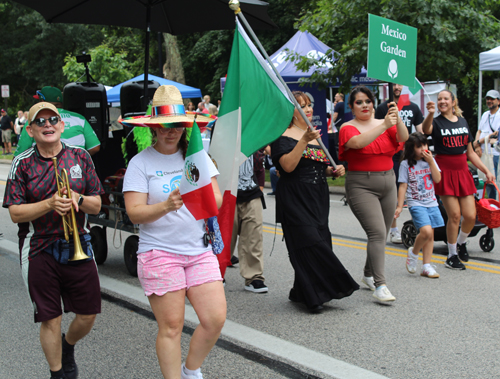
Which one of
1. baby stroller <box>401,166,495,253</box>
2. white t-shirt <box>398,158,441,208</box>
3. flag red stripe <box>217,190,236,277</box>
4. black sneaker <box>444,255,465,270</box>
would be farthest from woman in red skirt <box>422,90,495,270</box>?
flag red stripe <box>217,190,236,277</box>

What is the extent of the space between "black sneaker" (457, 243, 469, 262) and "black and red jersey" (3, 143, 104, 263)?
5.00 meters

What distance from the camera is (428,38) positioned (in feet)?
41.5

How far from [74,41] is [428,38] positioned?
31.9 metres

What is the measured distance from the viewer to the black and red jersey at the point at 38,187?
139 inches

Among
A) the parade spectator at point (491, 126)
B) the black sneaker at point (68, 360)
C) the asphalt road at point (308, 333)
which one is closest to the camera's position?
the black sneaker at point (68, 360)

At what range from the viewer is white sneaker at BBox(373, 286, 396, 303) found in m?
5.35

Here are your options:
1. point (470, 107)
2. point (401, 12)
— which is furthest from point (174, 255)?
point (470, 107)

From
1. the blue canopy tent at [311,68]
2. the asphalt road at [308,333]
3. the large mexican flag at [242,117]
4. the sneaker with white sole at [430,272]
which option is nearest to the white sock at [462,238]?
the asphalt road at [308,333]

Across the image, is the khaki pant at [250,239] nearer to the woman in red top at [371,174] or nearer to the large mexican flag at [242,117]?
the woman in red top at [371,174]

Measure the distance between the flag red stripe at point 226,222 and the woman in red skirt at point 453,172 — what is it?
3.48 meters

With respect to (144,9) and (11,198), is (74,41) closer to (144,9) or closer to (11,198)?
(144,9)

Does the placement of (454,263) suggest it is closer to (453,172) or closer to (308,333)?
(453,172)

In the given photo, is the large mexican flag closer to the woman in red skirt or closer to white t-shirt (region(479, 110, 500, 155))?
the woman in red skirt

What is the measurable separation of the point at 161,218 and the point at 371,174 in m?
2.76
